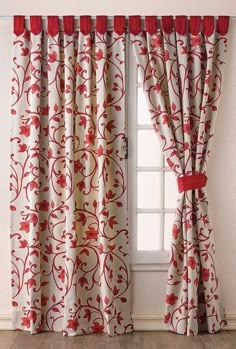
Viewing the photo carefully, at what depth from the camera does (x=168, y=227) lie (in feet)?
12.6

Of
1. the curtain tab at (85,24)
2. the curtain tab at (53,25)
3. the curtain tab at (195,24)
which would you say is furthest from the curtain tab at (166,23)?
the curtain tab at (53,25)

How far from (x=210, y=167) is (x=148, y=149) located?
456 mm

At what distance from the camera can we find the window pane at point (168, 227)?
384cm

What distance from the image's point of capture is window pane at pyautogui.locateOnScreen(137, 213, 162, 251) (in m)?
3.83

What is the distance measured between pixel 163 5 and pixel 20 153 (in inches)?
56.0

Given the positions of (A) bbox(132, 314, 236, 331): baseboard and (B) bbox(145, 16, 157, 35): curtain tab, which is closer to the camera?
(B) bbox(145, 16, 157, 35): curtain tab

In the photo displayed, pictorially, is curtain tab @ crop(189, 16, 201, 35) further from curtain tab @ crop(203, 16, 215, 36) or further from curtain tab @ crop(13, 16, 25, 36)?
curtain tab @ crop(13, 16, 25, 36)

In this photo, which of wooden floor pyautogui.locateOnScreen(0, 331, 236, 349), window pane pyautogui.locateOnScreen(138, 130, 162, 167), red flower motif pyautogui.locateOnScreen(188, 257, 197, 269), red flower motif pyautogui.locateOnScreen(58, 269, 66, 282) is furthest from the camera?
window pane pyautogui.locateOnScreen(138, 130, 162, 167)

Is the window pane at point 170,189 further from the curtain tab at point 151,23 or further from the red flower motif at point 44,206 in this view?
the curtain tab at point 151,23

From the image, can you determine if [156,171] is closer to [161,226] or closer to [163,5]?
[161,226]

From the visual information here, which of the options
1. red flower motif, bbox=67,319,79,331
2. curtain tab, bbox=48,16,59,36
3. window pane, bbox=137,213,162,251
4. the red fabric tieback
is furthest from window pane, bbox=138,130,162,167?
red flower motif, bbox=67,319,79,331

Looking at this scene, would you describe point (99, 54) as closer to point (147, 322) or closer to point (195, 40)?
point (195, 40)

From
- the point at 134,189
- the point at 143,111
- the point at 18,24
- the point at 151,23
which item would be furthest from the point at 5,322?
the point at 151,23

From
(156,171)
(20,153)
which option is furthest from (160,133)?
(20,153)
